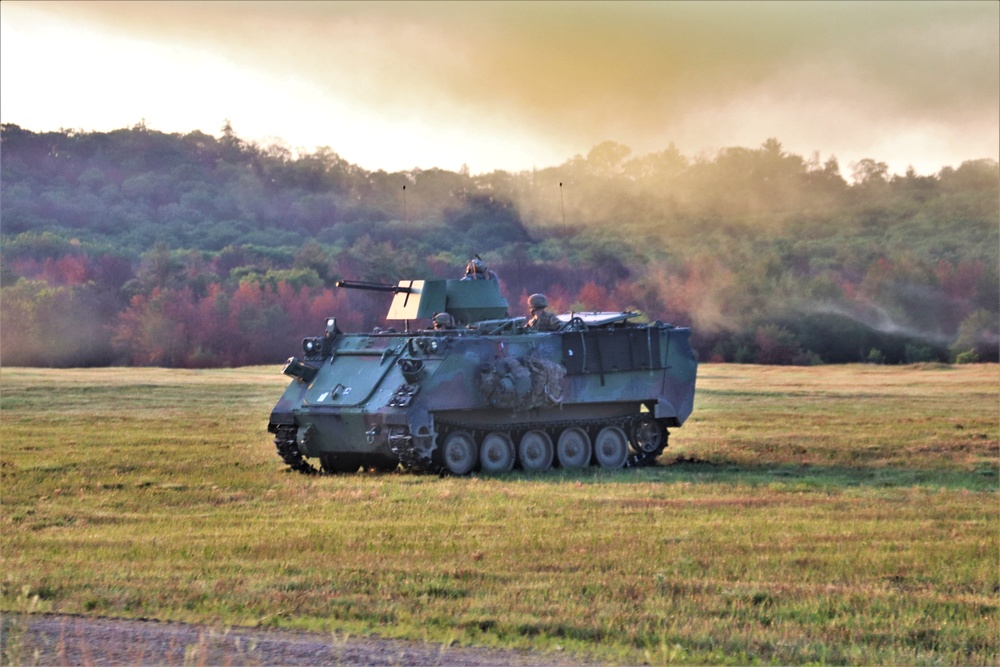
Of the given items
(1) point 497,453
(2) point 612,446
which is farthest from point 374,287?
(2) point 612,446

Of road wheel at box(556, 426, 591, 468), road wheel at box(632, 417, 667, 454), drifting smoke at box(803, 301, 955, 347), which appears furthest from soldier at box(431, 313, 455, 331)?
drifting smoke at box(803, 301, 955, 347)

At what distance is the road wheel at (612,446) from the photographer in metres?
25.0

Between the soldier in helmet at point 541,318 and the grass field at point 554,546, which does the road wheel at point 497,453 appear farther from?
the soldier in helmet at point 541,318

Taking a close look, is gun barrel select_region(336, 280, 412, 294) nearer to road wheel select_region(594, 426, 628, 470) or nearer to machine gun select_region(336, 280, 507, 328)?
machine gun select_region(336, 280, 507, 328)

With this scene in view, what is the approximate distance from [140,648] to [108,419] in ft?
72.5

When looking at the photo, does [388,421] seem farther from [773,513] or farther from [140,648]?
[140,648]

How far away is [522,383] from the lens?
23.2 meters

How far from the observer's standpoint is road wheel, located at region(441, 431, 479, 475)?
2262 centimetres

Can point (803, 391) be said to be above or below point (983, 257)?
below

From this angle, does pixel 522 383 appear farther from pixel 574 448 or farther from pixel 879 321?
pixel 879 321

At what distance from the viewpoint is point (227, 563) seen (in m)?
13.4

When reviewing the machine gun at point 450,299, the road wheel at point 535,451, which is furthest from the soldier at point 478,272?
the road wheel at point 535,451

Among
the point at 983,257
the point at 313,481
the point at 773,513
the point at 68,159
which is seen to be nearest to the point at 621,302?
the point at 983,257

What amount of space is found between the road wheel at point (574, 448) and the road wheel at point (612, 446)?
0.29 metres
